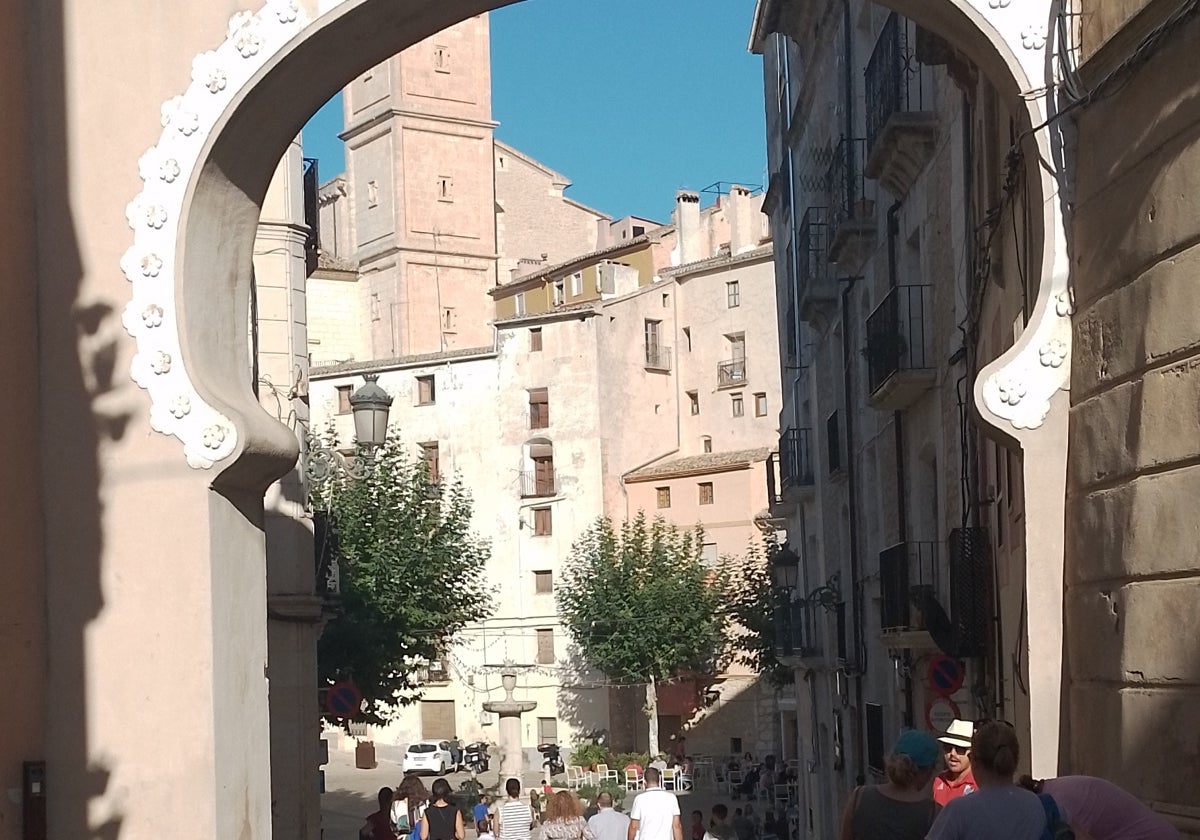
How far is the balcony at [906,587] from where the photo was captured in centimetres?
1534

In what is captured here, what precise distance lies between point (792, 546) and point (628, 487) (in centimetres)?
2165

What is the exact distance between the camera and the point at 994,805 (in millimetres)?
5332

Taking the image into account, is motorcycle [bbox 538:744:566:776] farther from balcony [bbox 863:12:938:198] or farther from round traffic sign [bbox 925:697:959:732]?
round traffic sign [bbox 925:697:959:732]

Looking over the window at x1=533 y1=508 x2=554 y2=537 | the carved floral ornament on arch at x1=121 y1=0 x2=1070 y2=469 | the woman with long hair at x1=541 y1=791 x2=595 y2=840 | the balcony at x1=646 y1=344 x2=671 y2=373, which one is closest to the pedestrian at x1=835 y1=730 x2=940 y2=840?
the carved floral ornament on arch at x1=121 y1=0 x2=1070 y2=469

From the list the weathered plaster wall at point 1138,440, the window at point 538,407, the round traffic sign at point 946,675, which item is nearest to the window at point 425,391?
the window at point 538,407

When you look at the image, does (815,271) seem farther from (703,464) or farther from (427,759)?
(703,464)

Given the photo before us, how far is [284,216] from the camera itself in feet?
57.2

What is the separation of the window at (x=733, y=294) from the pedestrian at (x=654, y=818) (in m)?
42.1

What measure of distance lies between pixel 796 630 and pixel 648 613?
19.8m

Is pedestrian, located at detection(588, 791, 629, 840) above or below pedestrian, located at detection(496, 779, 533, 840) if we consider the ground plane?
above

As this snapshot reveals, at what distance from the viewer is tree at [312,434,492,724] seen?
27.9 m

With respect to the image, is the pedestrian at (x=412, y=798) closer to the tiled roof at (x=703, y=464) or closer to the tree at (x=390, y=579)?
the tree at (x=390, y=579)

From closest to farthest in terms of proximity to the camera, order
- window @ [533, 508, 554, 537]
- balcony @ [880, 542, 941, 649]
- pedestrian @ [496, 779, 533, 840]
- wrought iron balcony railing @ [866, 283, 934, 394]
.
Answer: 1. pedestrian @ [496, 779, 533, 840]
2. balcony @ [880, 542, 941, 649]
3. wrought iron balcony railing @ [866, 283, 934, 394]
4. window @ [533, 508, 554, 537]

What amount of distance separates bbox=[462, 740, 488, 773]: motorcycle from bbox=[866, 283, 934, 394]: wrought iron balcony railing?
32.5 metres
